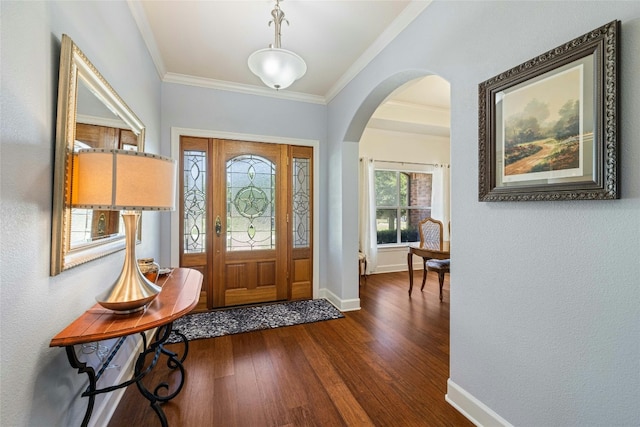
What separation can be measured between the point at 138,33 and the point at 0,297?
2308 mm

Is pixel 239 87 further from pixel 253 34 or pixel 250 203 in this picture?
pixel 250 203

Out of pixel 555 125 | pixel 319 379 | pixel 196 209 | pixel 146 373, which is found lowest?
pixel 319 379

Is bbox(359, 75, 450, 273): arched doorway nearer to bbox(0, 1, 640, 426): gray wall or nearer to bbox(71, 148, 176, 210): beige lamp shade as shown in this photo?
bbox(0, 1, 640, 426): gray wall

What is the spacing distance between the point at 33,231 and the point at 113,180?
30 cm

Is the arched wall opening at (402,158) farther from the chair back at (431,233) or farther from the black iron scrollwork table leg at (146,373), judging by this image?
the black iron scrollwork table leg at (146,373)

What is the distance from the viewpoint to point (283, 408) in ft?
5.64

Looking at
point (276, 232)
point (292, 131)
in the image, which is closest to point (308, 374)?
point (276, 232)

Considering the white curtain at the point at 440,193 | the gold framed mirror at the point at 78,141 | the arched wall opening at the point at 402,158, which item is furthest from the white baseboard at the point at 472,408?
the white curtain at the point at 440,193

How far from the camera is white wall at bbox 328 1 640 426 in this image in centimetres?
102

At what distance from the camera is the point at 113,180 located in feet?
3.67

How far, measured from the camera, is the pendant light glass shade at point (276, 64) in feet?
5.86

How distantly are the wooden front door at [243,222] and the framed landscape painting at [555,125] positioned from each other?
2.55 meters

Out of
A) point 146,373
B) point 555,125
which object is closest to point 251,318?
point 146,373

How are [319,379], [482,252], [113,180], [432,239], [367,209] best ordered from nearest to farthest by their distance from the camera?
[113,180] → [482,252] → [319,379] → [432,239] → [367,209]
